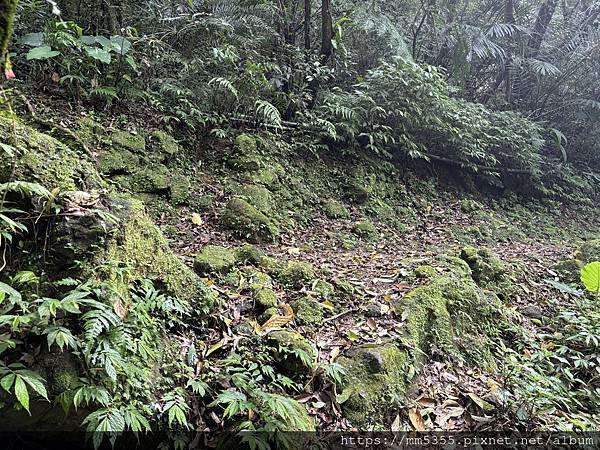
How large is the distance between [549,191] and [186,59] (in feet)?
28.3

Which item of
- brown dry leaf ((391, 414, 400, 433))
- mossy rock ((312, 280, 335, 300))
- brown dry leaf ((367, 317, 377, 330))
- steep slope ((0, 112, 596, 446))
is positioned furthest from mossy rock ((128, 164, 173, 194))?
brown dry leaf ((391, 414, 400, 433))

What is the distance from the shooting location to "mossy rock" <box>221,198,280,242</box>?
460 centimetres

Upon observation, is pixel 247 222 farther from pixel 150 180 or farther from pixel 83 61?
pixel 83 61

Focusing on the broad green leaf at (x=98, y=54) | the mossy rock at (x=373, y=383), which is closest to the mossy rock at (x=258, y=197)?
the broad green leaf at (x=98, y=54)

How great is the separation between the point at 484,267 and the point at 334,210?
89.1 inches

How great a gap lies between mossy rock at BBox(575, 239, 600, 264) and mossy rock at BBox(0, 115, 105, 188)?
6593mm

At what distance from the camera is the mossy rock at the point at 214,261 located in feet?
11.2

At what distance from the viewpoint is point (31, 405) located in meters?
1.74

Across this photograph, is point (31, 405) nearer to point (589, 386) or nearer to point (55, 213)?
point (55, 213)

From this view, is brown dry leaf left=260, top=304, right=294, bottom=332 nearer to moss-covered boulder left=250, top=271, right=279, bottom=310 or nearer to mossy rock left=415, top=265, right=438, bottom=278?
moss-covered boulder left=250, top=271, right=279, bottom=310

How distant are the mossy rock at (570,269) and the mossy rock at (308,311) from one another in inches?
166

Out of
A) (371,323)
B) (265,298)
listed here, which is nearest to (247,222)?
(265,298)

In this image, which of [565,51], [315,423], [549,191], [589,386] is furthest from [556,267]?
[565,51]

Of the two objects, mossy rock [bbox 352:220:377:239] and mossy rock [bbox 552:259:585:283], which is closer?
mossy rock [bbox 552:259:585:283]
